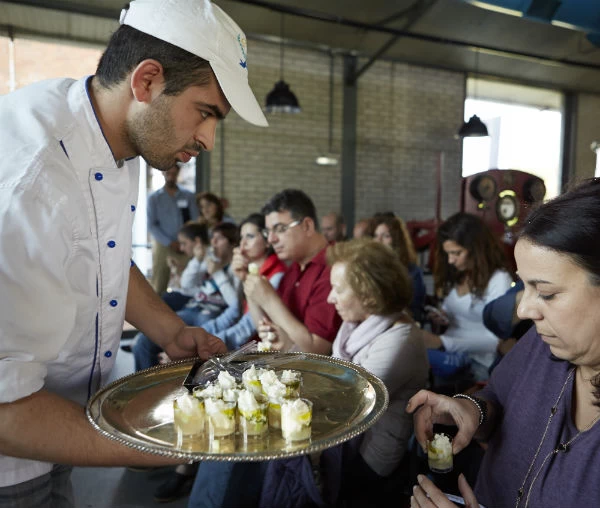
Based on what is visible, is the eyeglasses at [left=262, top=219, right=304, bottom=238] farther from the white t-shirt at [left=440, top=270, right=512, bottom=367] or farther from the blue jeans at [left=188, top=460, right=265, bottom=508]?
the blue jeans at [left=188, top=460, right=265, bottom=508]

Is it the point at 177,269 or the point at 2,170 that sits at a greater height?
the point at 2,170

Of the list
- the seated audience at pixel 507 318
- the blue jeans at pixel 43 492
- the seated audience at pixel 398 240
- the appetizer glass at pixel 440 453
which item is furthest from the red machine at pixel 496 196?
the blue jeans at pixel 43 492

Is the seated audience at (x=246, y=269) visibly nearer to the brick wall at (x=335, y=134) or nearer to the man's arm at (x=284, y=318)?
the man's arm at (x=284, y=318)

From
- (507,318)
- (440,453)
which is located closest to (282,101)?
(507,318)

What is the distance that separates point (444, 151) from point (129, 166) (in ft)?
32.0

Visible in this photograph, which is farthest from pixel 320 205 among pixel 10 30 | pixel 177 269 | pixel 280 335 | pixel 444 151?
pixel 280 335

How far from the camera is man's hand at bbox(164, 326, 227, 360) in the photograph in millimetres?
1742

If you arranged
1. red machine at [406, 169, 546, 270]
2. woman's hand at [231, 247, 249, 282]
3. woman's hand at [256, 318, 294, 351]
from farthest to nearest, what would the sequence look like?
red machine at [406, 169, 546, 270] → woman's hand at [231, 247, 249, 282] → woman's hand at [256, 318, 294, 351]

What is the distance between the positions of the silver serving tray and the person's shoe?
156 centimetres

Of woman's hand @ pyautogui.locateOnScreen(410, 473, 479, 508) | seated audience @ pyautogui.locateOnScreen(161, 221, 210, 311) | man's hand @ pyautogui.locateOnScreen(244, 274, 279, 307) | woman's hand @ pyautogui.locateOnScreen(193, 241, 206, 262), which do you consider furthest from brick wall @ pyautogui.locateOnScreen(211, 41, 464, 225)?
woman's hand @ pyautogui.locateOnScreen(410, 473, 479, 508)

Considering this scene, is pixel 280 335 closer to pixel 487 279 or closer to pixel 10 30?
pixel 487 279

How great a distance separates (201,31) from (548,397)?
52.3 inches

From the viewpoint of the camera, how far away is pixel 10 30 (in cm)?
728

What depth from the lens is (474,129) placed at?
816 cm
